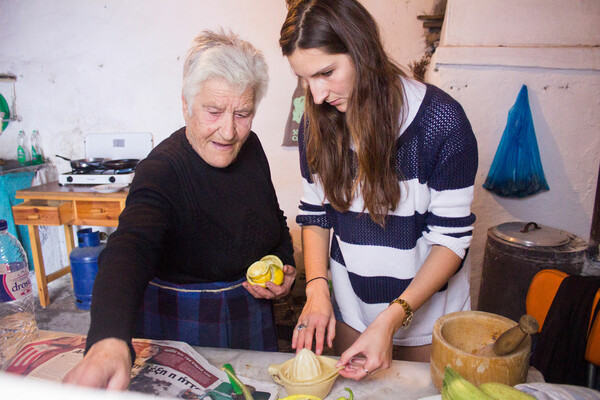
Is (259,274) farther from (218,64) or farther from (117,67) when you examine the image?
(117,67)

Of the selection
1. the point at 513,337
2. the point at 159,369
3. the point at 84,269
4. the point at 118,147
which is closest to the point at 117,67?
the point at 118,147

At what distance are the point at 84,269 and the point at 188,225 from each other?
8.47 feet

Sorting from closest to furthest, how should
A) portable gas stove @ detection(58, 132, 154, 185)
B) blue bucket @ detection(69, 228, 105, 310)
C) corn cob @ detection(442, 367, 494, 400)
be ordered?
corn cob @ detection(442, 367, 494, 400), blue bucket @ detection(69, 228, 105, 310), portable gas stove @ detection(58, 132, 154, 185)

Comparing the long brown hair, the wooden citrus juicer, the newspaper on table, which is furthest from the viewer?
the long brown hair

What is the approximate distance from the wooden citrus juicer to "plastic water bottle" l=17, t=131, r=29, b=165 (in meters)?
4.38

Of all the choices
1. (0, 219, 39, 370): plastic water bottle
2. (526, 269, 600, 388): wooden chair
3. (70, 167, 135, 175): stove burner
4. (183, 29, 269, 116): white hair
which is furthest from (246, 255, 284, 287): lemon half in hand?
(70, 167, 135, 175): stove burner

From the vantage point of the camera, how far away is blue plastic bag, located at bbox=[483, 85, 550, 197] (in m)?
2.64

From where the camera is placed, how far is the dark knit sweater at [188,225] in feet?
→ 3.47

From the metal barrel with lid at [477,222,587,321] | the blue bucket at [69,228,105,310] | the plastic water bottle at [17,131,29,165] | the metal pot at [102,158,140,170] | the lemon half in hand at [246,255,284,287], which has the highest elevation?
the plastic water bottle at [17,131,29,165]

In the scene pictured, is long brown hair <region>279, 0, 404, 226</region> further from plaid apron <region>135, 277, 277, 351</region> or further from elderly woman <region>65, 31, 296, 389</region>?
plaid apron <region>135, 277, 277, 351</region>

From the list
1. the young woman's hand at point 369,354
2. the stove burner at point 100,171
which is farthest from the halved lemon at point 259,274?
the stove burner at point 100,171

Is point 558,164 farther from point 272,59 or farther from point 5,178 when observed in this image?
point 5,178

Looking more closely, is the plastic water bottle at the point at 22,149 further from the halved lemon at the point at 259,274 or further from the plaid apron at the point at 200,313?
the halved lemon at the point at 259,274

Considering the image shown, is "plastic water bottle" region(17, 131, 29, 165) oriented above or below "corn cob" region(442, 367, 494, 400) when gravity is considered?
above
